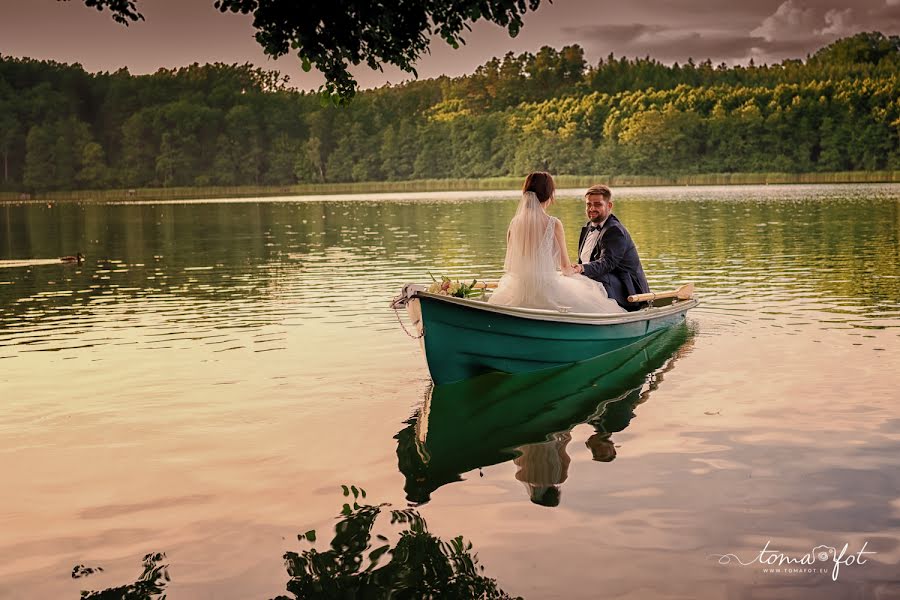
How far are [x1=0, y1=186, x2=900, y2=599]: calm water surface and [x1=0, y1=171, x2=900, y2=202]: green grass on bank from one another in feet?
301

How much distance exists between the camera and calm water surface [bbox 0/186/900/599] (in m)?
5.93

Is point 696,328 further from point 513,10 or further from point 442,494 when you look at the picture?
point 442,494

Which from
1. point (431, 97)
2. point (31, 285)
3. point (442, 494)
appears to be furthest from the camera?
point (431, 97)

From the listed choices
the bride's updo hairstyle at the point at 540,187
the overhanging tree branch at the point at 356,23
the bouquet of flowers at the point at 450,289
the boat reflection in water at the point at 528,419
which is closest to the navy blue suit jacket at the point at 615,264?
the boat reflection in water at the point at 528,419

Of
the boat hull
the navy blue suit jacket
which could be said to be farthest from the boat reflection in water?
the navy blue suit jacket

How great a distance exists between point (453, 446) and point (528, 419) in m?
1.09

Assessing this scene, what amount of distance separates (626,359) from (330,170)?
445 ft

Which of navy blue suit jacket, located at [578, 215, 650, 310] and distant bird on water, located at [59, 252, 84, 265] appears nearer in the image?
navy blue suit jacket, located at [578, 215, 650, 310]

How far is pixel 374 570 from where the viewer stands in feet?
19.0

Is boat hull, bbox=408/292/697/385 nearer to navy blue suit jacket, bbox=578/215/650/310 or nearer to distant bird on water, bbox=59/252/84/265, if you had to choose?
navy blue suit jacket, bbox=578/215/650/310

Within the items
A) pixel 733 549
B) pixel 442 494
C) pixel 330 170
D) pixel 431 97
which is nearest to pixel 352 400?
pixel 442 494

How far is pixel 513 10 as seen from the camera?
346 inches

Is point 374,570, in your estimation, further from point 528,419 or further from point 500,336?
point 500,336

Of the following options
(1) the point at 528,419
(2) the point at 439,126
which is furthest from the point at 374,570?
(2) the point at 439,126
